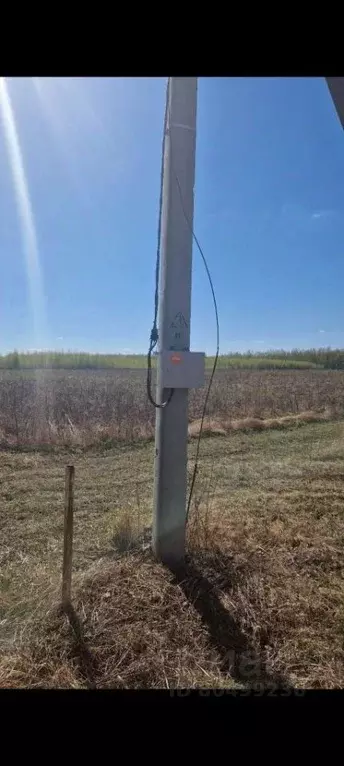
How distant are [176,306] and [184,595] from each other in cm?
152

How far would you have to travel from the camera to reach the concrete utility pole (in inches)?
91.1

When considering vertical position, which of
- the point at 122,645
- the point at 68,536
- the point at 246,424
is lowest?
the point at 122,645

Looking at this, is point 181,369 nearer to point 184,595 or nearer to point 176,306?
point 176,306

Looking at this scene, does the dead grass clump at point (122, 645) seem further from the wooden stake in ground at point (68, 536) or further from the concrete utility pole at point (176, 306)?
the concrete utility pole at point (176, 306)

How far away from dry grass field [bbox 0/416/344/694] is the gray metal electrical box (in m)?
0.88

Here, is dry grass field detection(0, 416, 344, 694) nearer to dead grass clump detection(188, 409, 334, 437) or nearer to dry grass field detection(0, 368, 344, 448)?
dry grass field detection(0, 368, 344, 448)

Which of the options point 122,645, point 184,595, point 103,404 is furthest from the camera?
point 103,404

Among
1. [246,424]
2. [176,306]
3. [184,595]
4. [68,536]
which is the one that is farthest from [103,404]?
[184,595]

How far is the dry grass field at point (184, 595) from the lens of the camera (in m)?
1.64

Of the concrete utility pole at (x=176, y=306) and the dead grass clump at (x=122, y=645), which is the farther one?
the concrete utility pole at (x=176, y=306)

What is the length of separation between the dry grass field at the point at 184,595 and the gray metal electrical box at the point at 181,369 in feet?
2.89

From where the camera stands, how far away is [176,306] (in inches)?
92.7

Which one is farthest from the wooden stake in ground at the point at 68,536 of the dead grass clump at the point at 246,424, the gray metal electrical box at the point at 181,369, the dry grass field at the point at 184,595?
the dead grass clump at the point at 246,424

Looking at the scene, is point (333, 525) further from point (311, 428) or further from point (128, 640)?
point (311, 428)
